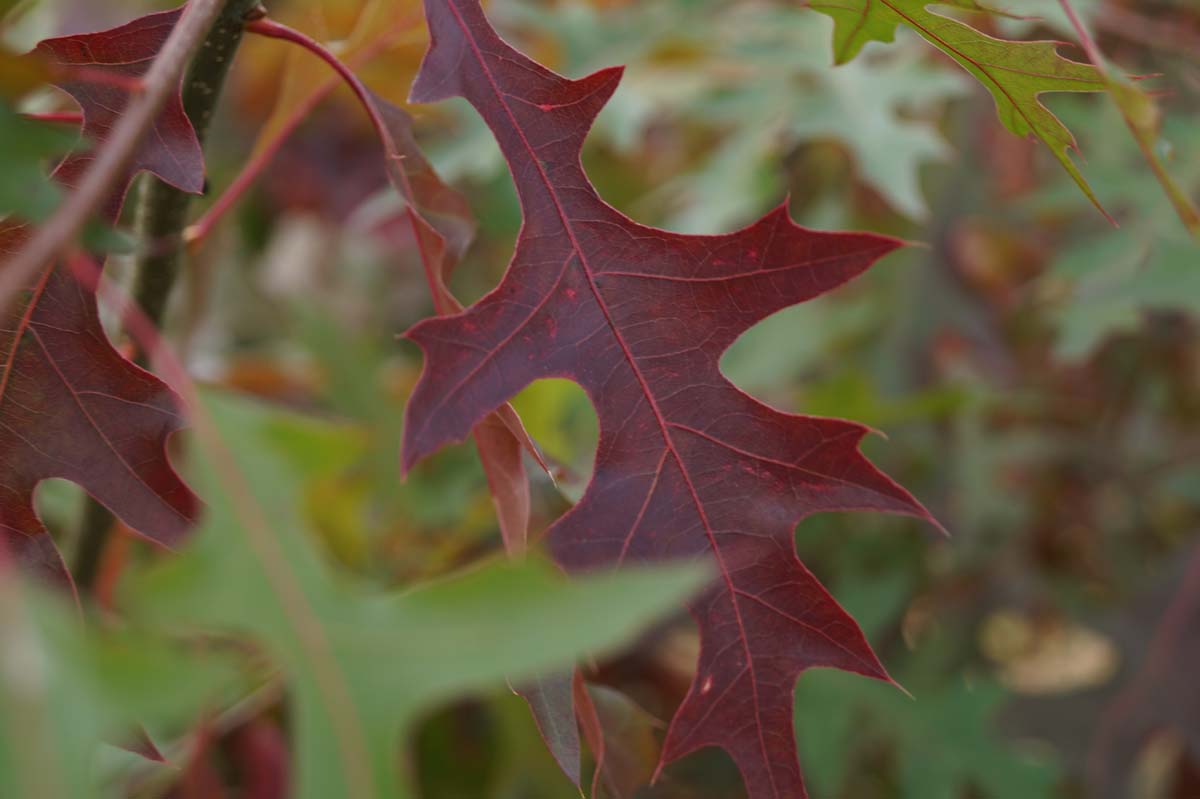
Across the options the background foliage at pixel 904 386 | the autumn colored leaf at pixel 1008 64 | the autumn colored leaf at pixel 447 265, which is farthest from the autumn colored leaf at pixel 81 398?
the autumn colored leaf at pixel 1008 64

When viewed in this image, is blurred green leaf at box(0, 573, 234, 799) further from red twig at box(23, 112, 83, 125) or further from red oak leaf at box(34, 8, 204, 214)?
red twig at box(23, 112, 83, 125)

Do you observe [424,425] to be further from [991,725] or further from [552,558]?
[991,725]

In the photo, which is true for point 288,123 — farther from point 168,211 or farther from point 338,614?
point 338,614

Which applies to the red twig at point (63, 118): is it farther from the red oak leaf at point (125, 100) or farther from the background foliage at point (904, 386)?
the background foliage at point (904, 386)

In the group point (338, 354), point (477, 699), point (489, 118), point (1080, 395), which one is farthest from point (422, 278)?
point (489, 118)

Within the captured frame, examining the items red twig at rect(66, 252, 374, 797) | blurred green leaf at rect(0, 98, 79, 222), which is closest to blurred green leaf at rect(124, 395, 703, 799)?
red twig at rect(66, 252, 374, 797)

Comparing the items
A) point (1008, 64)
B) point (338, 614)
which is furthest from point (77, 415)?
point (1008, 64)
